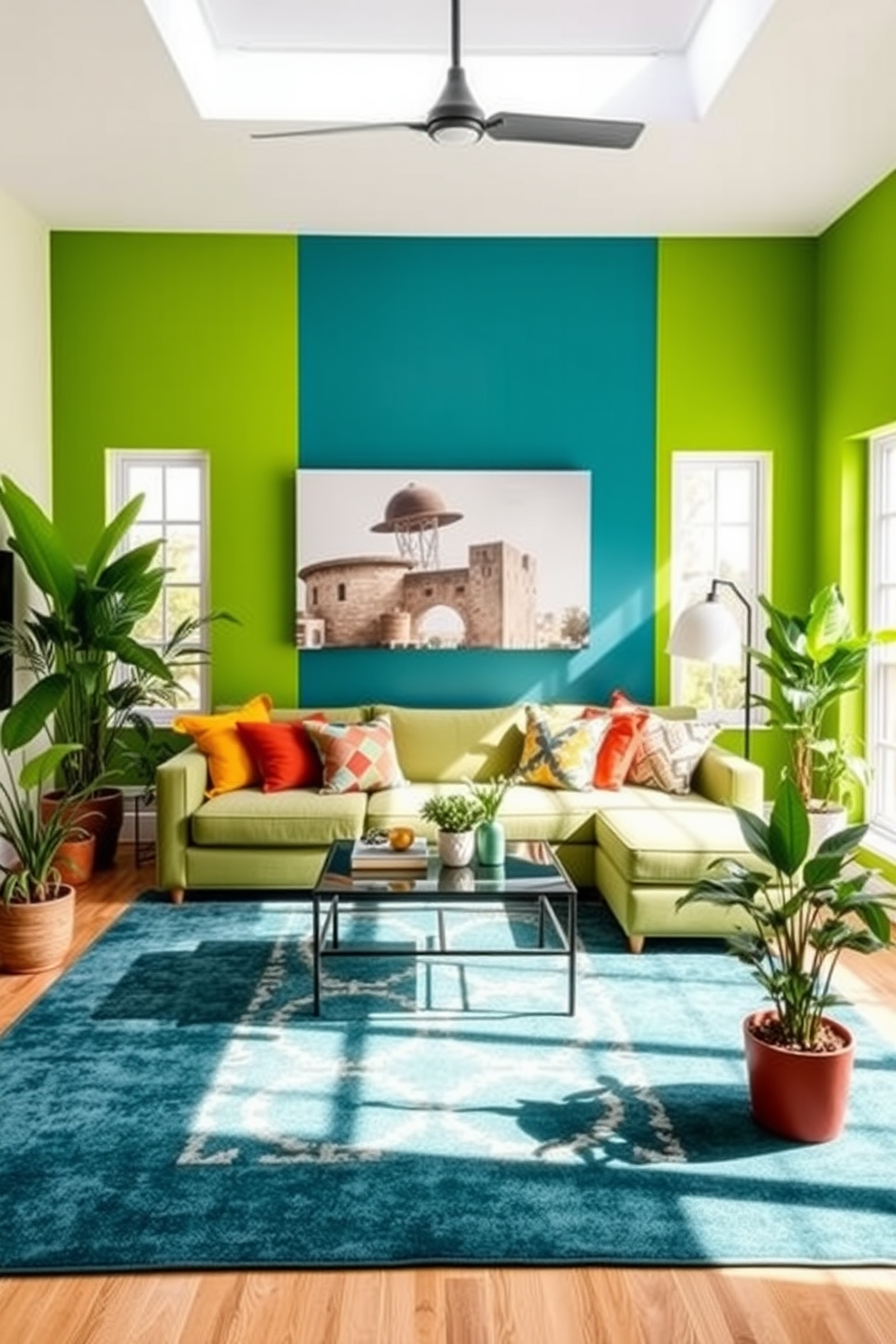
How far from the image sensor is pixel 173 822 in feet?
15.4

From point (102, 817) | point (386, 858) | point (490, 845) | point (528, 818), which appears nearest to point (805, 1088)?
Answer: point (490, 845)

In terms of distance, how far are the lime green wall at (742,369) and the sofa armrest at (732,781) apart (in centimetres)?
86

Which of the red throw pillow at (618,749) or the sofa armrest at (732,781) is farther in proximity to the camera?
the red throw pillow at (618,749)

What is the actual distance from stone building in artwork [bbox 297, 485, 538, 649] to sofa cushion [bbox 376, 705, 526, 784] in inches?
17.8

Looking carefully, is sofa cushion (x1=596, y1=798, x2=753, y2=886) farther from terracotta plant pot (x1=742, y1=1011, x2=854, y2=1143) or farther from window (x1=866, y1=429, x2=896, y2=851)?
terracotta plant pot (x1=742, y1=1011, x2=854, y2=1143)

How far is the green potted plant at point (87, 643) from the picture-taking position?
497 centimetres

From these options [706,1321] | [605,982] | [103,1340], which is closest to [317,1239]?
[103,1340]

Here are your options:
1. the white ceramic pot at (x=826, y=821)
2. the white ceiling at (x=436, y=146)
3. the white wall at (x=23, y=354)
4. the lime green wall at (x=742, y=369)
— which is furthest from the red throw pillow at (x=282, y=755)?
the white ceiling at (x=436, y=146)

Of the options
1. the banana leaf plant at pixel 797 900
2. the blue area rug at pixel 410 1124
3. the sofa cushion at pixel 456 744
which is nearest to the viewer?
the blue area rug at pixel 410 1124

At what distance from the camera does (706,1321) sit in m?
2.02

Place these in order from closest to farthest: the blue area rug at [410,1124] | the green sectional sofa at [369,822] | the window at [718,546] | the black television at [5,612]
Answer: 1. the blue area rug at [410,1124]
2. the green sectional sofa at [369,822]
3. the black television at [5,612]
4. the window at [718,546]

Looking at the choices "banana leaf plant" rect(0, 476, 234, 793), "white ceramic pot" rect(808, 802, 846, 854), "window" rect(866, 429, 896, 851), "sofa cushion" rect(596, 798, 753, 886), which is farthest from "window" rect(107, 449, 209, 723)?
"window" rect(866, 429, 896, 851)

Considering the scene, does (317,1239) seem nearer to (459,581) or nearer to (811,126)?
(459,581)

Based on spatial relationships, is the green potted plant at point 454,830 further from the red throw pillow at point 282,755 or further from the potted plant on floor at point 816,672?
the potted plant on floor at point 816,672
